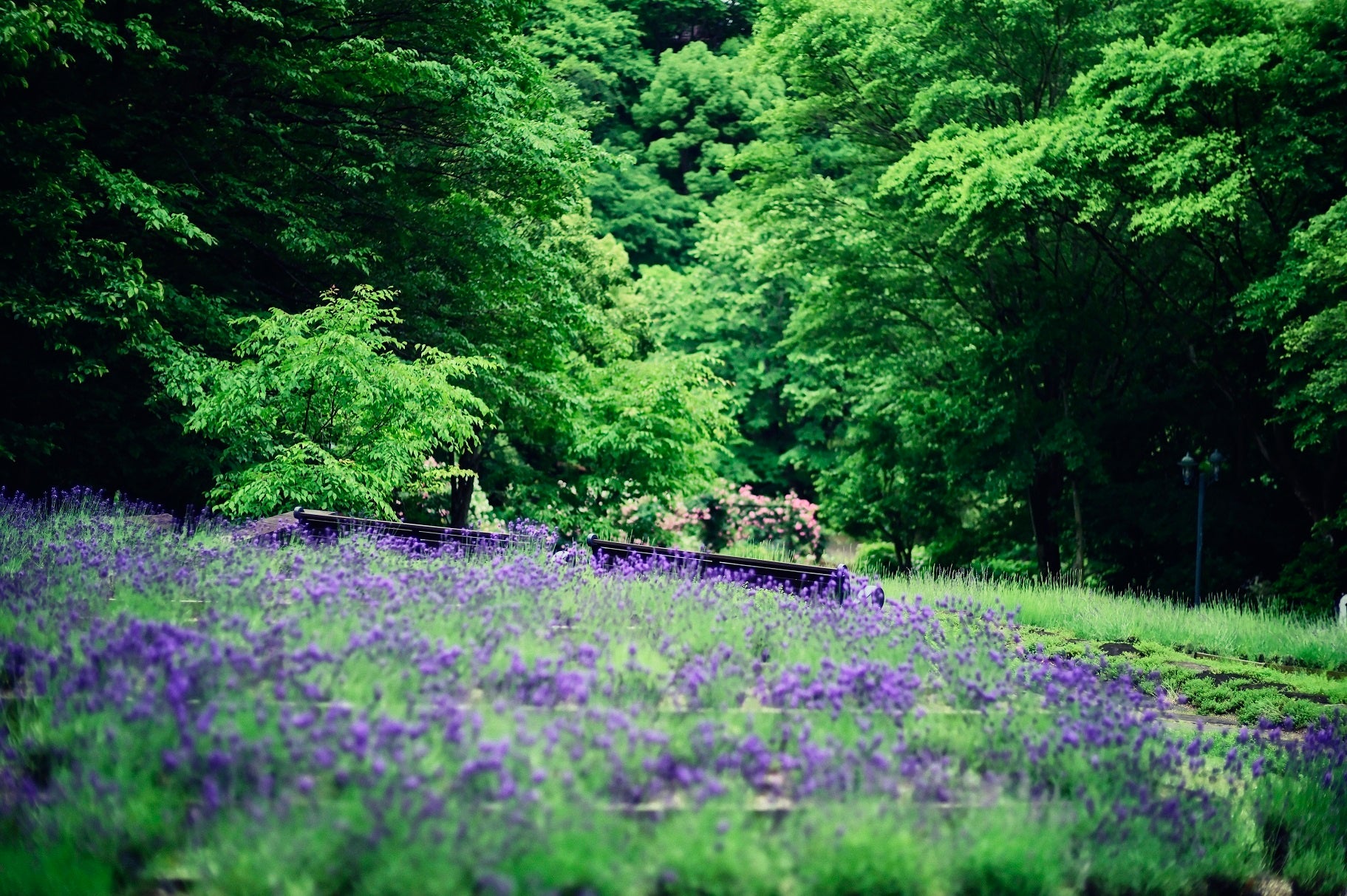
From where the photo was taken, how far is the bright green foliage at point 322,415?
9812mm

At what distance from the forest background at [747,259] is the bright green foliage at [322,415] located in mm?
59

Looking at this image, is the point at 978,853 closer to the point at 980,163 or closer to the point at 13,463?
the point at 13,463

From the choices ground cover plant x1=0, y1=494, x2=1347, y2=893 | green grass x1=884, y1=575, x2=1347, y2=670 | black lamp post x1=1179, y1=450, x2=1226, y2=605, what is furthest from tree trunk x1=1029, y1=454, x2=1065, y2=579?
ground cover plant x1=0, y1=494, x2=1347, y2=893

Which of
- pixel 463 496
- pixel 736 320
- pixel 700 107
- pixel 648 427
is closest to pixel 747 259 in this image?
pixel 736 320

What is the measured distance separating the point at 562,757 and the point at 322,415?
27.2 ft

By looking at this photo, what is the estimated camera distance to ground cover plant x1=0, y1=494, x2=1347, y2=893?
2.87 metres

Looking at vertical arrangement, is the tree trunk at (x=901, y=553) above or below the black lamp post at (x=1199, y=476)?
below

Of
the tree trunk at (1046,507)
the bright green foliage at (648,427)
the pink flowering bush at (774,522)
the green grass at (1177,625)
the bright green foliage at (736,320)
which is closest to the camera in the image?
the green grass at (1177,625)

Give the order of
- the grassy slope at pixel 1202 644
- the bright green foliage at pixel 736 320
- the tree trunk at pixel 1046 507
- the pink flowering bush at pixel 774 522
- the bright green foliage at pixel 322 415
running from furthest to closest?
the bright green foliage at pixel 736 320 < the pink flowering bush at pixel 774 522 < the tree trunk at pixel 1046 507 < the bright green foliage at pixel 322 415 < the grassy slope at pixel 1202 644

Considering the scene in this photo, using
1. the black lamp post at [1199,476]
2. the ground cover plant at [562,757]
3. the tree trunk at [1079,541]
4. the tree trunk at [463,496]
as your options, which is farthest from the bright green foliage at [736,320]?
the ground cover plant at [562,757]

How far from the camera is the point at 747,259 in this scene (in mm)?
25594

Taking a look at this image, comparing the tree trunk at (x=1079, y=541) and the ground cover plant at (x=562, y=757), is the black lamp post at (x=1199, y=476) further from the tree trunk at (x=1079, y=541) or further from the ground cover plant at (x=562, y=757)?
the ground cover plant at (x=562, y=757)

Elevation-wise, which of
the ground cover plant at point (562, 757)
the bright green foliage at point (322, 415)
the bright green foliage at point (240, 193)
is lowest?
the ground cover plant at point (562, 757)

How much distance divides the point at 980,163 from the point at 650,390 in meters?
6.80
